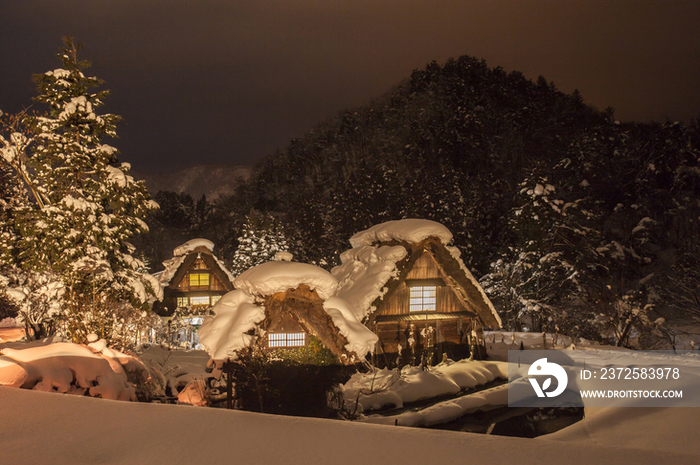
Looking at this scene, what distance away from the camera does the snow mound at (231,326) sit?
36.6 feet

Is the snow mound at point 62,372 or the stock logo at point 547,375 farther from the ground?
the snow mound at point 62,372

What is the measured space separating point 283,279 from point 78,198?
28.5 feet

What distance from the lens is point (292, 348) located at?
44.7 feet

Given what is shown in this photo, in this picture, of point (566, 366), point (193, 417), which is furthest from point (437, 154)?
point (193, 417)

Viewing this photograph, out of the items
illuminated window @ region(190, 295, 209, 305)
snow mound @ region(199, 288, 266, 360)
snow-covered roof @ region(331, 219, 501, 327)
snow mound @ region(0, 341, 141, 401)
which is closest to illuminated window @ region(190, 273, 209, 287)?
illuminated window @ region(190, 295, 209, 305)

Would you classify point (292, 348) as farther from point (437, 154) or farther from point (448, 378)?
point (437, 154)

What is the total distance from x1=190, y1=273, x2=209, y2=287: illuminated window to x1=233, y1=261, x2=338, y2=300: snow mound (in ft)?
57.4

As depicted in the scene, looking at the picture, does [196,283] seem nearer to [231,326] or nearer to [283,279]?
[231,326]

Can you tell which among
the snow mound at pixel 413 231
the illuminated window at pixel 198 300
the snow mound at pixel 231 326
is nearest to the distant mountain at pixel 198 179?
the illuminated window at pixel 198 300

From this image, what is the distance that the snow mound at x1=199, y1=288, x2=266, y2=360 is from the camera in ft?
36.6

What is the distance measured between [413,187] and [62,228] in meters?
24.7

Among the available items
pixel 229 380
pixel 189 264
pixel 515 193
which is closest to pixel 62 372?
pixel 229 380

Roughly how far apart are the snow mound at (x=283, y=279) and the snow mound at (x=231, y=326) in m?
0.38

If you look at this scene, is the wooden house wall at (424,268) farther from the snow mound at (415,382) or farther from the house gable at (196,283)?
the house gable at (196,283)
